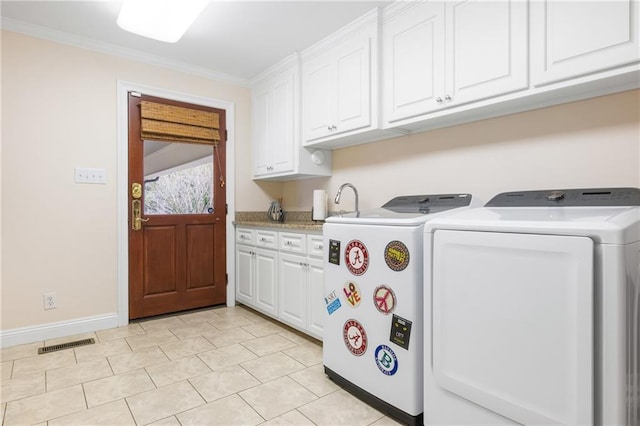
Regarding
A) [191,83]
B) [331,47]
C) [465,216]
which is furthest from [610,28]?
[191,83]

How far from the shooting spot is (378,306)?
1726 millimetres

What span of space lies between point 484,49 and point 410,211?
3.03 feet

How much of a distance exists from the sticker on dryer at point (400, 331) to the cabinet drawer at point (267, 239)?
1.51 metres

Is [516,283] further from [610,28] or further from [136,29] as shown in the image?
[136,29]

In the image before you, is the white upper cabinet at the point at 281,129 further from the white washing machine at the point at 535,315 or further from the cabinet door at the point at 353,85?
the white washing machine at the point at 535,315

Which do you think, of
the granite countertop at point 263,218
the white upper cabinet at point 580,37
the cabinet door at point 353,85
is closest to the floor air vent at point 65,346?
the granite countertop at point 263,218

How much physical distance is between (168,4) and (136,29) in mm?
369

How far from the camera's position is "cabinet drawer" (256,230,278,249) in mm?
2984

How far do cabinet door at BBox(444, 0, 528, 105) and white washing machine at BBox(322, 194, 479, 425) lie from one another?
1.95 feet

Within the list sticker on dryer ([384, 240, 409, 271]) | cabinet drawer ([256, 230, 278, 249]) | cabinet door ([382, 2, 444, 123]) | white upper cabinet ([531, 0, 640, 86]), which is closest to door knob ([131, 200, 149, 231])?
cabinet drawer ([256, 230, 278, 249])

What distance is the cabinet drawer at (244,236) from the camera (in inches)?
132

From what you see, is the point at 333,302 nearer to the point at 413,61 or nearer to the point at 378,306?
the point at 378,306

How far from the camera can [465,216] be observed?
1.48m

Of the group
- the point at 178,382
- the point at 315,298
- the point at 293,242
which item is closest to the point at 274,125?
the point at 293,242
